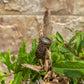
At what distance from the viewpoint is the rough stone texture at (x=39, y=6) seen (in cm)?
97

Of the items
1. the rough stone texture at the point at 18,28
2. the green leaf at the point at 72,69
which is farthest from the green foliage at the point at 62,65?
the rough stone texture at the point at 18,28

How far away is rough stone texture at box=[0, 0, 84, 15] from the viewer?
0.97m

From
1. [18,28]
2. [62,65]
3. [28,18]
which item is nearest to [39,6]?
[28,18]

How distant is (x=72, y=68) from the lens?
31 cm

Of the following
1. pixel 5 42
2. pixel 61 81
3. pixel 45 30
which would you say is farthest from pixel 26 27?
pixel 61 81

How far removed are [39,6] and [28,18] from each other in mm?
156

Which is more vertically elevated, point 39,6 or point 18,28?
point 39,6

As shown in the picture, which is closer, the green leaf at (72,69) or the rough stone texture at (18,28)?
the green leaf at (72,69)

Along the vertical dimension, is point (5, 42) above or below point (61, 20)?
below

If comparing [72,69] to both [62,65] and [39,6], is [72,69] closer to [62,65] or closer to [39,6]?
[62,65]

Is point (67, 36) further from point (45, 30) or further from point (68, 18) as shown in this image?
point (45, 30)

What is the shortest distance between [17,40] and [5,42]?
0.11 metres

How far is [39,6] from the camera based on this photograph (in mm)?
1061

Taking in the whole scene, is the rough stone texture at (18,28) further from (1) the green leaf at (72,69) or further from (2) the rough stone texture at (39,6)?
(1) the green leaf at (72,69)
